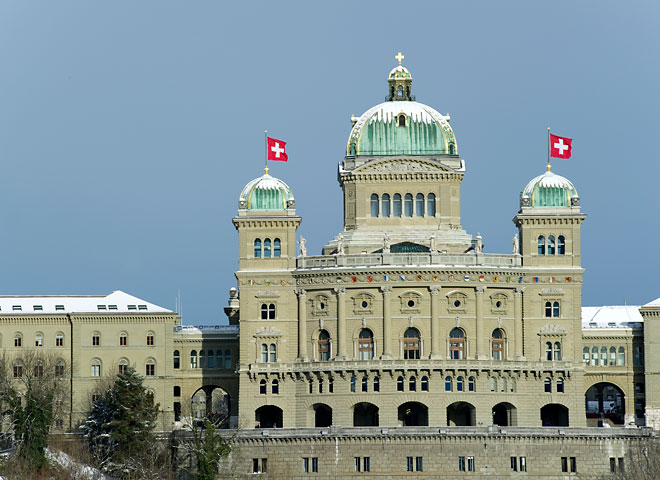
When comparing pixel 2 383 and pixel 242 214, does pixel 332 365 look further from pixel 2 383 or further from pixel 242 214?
pixel 2 383

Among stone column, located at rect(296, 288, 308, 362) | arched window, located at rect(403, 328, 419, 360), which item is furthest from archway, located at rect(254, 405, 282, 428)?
arched window, located at rect(403, 328, 419, 360)

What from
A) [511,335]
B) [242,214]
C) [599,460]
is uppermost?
[242,214]

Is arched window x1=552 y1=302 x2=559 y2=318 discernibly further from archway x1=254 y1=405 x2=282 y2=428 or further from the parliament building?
archway x1=254 y1=405 x2=282 y2=428

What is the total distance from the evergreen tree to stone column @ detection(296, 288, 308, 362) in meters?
15.3

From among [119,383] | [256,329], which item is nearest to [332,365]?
[256,329]

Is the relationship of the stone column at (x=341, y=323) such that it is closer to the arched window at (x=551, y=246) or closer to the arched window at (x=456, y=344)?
the arched window at (x=456, y=344)

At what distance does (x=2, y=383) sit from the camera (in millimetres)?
192625

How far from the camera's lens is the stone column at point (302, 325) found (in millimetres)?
193625

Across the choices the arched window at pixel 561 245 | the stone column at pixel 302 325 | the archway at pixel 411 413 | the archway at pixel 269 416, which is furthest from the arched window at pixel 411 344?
the arched window at pixel 561 245

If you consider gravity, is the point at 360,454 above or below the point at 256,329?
below

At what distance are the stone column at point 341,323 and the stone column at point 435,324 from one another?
27.0 feet

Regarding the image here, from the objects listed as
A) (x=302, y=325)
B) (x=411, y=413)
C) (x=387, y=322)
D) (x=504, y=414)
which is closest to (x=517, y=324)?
(x=504, y=414)

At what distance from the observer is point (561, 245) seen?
195625 mm

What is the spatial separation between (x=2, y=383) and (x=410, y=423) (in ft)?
126
